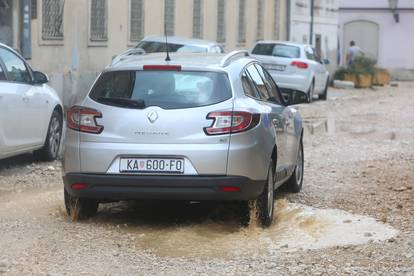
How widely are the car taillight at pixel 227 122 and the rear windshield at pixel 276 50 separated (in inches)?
725

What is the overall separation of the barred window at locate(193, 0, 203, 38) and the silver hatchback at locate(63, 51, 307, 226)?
1881 cm

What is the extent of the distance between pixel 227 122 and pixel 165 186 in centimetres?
69

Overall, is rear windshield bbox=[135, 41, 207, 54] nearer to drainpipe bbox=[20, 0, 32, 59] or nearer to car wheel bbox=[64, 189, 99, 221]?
drainpipe bbox=[20, 0, 32, 59]

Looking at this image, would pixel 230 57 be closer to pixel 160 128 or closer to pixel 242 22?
pixel 160 128

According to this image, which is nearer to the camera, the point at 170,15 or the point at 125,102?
the point at 125,102

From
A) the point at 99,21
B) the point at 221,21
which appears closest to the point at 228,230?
the point at 99,21

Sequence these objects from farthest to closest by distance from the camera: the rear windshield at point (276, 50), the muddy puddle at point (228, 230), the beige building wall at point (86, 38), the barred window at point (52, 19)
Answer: the rear windshield at point (276, 50)
the barred window at point (52, 19)
the beige building wall at point (86, 38)
the muddy puddle at point (228, 230)

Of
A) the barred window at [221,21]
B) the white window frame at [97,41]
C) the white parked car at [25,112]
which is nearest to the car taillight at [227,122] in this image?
the white parked car at [25,112]

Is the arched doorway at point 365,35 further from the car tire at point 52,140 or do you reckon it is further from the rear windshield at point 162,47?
the car tire at point 52,140

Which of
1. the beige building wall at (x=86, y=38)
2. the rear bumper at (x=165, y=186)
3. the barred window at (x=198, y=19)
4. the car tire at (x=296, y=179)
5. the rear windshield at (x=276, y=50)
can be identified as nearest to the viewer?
the rear bumper at (x=165, y=186)

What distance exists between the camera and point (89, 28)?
20.8 m

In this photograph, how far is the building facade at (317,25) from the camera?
119 feet

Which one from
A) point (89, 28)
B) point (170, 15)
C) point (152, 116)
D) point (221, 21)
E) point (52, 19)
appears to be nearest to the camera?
point (152, 116)

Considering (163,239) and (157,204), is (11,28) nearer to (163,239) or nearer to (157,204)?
(157,204)
